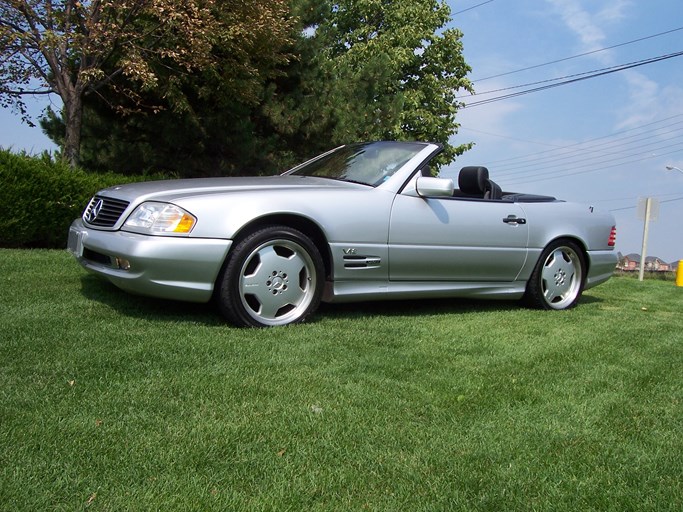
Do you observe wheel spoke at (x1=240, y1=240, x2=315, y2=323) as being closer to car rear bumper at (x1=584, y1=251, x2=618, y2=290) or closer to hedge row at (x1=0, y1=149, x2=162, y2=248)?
car rear bumper at (x1=584, y1=251, x2=618, y2=290)

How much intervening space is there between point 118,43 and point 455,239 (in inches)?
297

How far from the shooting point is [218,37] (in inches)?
413

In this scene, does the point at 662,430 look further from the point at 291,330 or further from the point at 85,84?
the point at 85,84

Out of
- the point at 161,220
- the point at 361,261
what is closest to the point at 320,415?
the point at 161,220

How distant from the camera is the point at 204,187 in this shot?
434cm

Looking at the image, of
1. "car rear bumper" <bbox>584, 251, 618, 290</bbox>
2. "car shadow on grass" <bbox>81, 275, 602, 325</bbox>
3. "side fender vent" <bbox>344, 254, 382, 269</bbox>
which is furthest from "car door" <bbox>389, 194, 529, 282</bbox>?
"car rear bumper" <bbox>584, 251, 618, 290</bbox>

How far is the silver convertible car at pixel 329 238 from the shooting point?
13.1ft

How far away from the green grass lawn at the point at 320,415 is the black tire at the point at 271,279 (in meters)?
0.15

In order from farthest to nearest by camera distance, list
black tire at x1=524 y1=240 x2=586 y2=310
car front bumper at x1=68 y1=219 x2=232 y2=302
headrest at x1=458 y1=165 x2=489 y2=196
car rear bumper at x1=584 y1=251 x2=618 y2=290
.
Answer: car rear bumper at x1=584 y1=251 x2=618 y2=290, black tire at x1=524 y1=240 x2=586 y2=310, headrest at x1=458 y1=165 x2=489 y2=196, car front bumper at x1=68 y1=219 x2=232 y2=302

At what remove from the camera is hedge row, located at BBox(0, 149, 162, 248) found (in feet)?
26.6

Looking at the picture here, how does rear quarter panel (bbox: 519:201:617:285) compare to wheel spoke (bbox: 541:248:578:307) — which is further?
wheel spoke (bbox: 541:248:578:307)

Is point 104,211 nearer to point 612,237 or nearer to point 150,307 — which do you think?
point 150,307

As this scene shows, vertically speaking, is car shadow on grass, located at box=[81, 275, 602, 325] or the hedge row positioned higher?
the hedge row

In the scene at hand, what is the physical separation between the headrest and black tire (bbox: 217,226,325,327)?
197 centimetres
